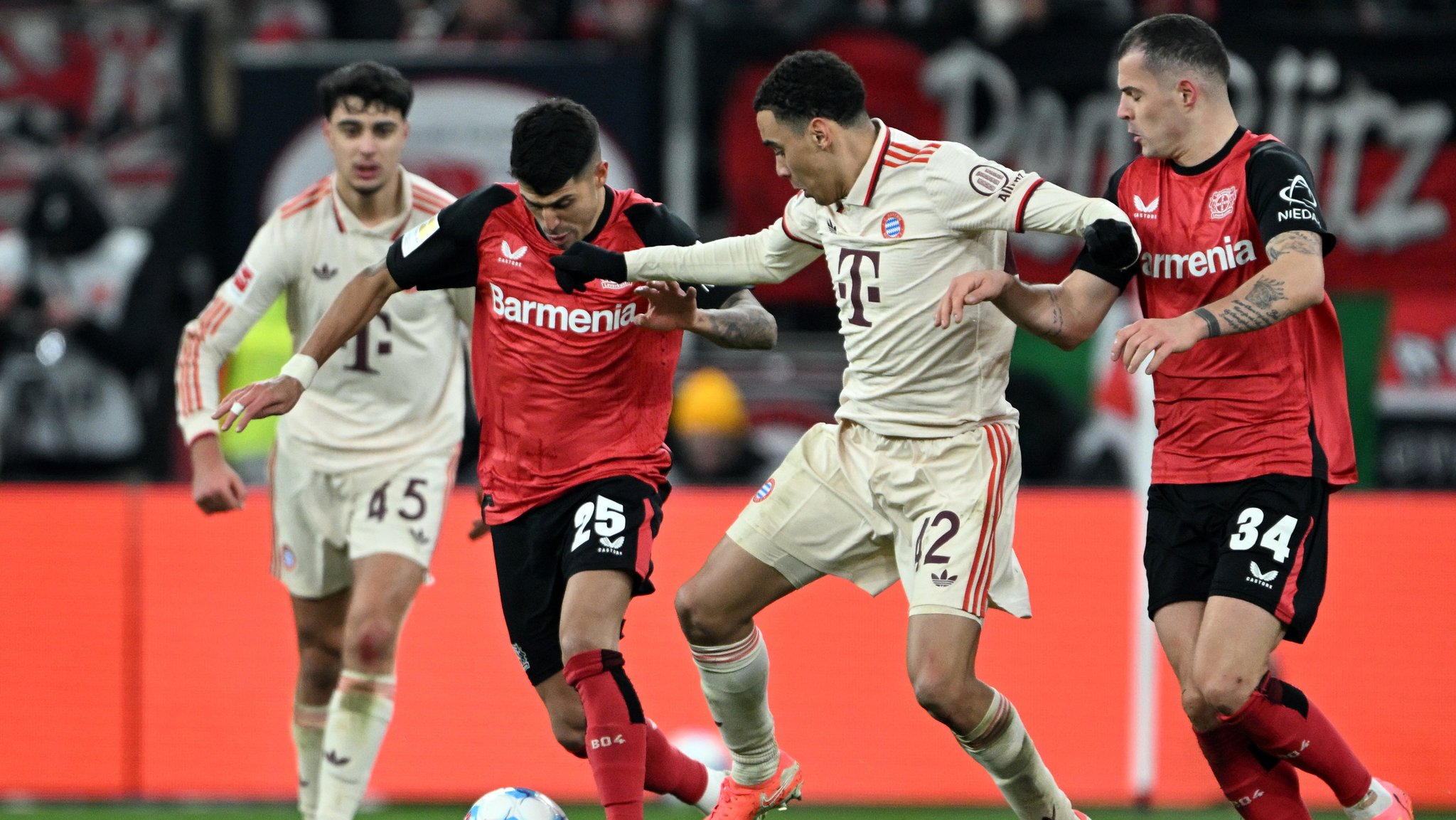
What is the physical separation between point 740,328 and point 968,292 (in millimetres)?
864

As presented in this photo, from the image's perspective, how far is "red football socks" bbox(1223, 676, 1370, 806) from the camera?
18.4 ft

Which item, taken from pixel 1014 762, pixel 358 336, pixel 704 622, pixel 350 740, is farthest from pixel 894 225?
pixel 350 740

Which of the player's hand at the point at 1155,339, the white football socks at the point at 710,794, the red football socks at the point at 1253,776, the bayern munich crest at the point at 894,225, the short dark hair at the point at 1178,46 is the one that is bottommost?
the white football socks at the point at 710,794

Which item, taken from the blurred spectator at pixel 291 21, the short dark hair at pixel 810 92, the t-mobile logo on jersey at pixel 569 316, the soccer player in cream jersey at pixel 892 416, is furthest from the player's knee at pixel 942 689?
the blurred spectator at pixel 291 21

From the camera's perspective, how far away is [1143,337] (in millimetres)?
5129

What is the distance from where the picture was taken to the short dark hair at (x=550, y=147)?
227 inches

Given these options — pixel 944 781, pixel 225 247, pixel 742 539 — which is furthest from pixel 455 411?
pixel 225 247

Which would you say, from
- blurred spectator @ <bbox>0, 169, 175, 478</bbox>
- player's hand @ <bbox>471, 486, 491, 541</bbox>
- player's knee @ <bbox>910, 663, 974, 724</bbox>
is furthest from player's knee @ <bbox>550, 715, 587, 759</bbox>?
blurred spectator @ <bbox>0, 169, 175, 478</bbox>

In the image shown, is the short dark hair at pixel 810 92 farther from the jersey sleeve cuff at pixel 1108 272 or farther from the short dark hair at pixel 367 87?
the short dark hair at pixel 367 87

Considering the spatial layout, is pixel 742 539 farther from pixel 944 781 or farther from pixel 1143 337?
pixel 944 781

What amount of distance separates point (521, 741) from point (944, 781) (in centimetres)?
200

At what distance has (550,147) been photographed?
19.0 feet

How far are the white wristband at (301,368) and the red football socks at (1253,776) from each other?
3.06 meters

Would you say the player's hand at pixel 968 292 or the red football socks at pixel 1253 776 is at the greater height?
the player's hand at pixel 968 292
